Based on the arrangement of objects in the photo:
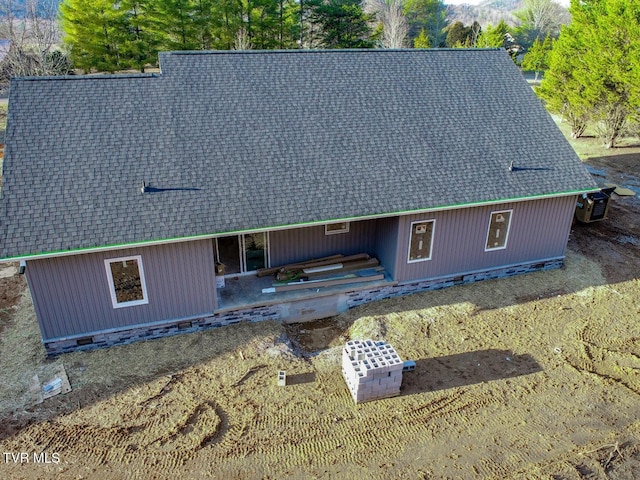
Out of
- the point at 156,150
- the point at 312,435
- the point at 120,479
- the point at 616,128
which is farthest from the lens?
the point at 616,128

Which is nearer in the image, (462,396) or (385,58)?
(462,396)

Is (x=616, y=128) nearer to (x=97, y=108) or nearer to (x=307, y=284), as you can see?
(x=307, y=284)

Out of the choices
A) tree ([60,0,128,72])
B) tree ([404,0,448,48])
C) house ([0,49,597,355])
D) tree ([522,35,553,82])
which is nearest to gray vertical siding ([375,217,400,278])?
house ([0,49,597,355])

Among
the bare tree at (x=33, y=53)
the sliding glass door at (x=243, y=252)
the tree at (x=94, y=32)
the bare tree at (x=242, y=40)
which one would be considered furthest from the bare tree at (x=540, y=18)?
the sliding glass door at (x=243, y=252)

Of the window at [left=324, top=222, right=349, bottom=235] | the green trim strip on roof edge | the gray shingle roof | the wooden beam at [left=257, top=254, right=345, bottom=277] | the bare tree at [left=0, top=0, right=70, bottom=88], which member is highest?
the bare tree at [left=0, top=0, right=70, bottom=88]

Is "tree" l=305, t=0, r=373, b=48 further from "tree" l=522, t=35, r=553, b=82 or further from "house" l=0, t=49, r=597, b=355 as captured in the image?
"house" l=0, t=49, r=597, b=355

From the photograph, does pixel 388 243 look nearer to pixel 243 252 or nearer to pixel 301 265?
pixel 301 265

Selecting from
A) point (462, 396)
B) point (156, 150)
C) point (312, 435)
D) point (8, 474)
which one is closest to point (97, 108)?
point (156, 150)
